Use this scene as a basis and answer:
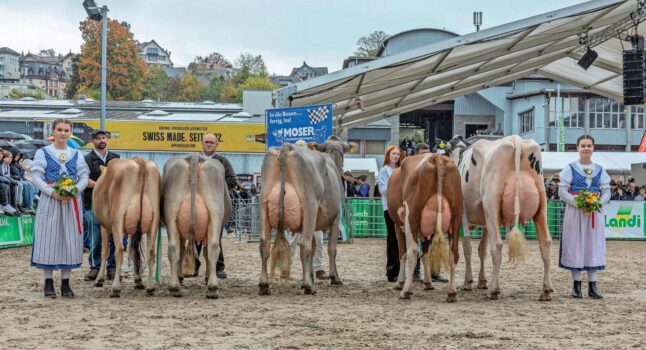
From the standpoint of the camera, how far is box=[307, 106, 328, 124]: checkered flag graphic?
52.9ft

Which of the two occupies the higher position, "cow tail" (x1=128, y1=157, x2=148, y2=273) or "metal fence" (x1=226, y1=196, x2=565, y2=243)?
"cow tail" (x1=128, y1=157, x2=148, y2=273)

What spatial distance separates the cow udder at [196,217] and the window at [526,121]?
48535 mm

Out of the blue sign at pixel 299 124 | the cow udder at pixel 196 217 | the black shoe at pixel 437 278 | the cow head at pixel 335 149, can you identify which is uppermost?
the blue sign at pixel 299 124

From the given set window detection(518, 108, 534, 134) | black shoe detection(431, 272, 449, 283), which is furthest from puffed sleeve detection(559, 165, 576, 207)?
window detection(518, 108, 534, 134)

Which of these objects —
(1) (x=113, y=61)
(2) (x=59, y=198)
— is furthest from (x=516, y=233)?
(1) (x=113, y=61)

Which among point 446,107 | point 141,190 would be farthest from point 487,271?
point 446,107

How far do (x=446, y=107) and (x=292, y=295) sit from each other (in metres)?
51.8

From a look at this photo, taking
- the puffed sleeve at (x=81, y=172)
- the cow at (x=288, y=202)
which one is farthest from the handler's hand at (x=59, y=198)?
the cow at (x=288, y=202)

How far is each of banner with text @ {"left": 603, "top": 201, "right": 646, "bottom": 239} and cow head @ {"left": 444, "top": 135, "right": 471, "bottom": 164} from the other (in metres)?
14.1

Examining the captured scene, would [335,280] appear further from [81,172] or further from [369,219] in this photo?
[369,219]

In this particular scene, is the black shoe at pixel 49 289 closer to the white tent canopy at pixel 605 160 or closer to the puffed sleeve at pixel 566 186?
the puffed sleeve at pixel 566 186

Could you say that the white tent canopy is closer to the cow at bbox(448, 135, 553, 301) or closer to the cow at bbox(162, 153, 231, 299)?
the cow at bbox(448, 135, 553, 301)

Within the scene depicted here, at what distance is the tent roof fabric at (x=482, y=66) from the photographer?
18125 mm

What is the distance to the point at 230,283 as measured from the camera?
11.8m
